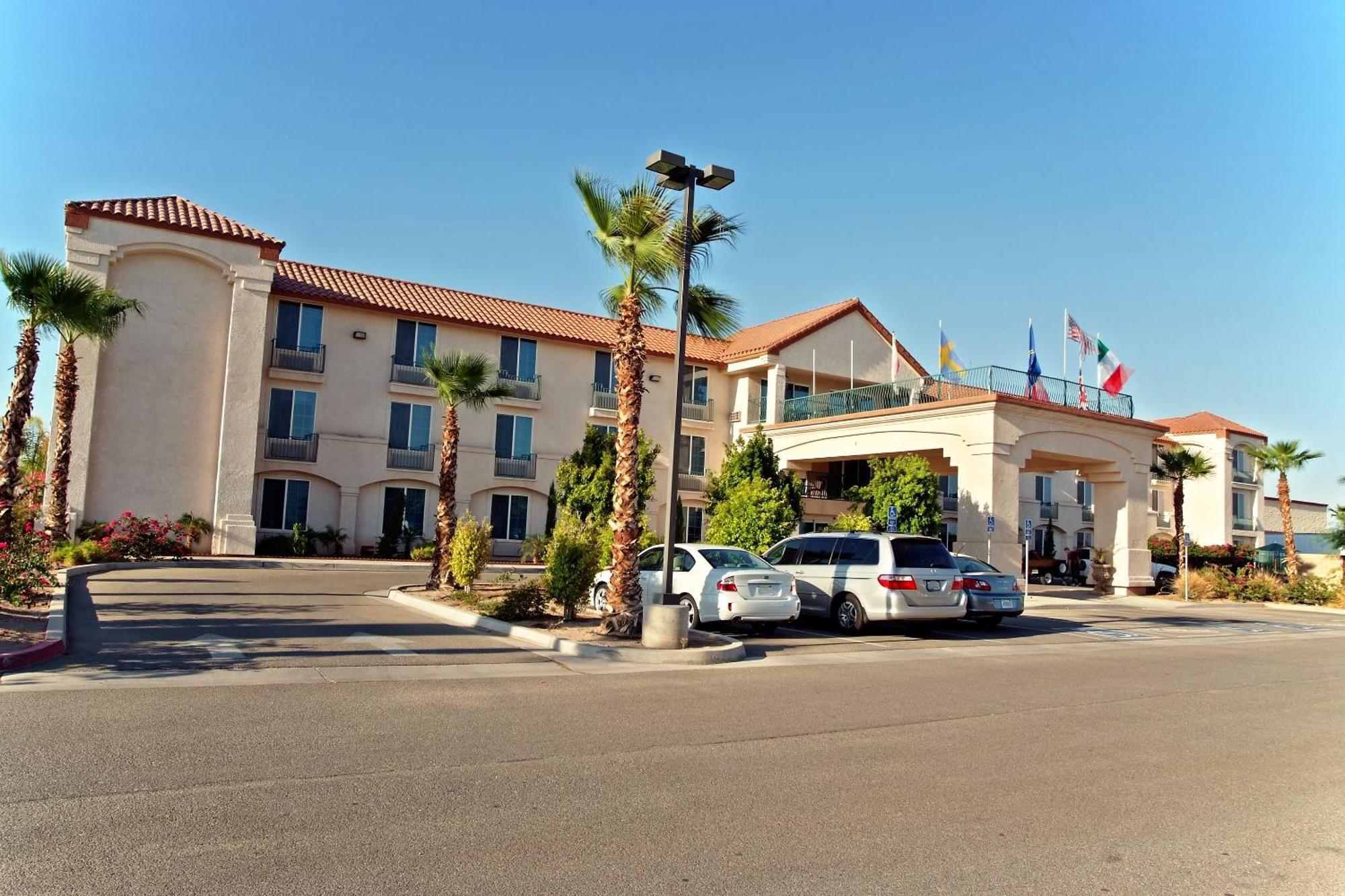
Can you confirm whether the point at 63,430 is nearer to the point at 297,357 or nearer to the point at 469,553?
the point at 297,357

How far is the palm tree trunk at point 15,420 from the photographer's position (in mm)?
15867

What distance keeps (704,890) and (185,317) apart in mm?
30657

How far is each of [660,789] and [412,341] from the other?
1213 inches

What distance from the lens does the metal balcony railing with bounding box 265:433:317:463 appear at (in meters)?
32.6

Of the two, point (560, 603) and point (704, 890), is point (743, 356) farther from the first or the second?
point (704, 890)

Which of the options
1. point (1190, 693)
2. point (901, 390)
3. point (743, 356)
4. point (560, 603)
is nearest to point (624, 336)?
point (560, 603)

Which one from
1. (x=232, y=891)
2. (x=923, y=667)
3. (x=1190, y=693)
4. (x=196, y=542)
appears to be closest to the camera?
(x=232, y=891)

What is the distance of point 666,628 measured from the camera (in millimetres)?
13602

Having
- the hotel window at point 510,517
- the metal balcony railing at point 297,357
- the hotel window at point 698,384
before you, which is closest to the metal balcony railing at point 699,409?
the hotel window at point 698,384

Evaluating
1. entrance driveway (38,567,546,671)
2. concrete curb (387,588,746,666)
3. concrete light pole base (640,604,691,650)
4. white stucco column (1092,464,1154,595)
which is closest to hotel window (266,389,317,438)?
entrance driveway (38,567,546,671)

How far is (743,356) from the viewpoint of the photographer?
3862 centimetres

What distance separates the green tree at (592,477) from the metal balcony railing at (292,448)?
8512mm

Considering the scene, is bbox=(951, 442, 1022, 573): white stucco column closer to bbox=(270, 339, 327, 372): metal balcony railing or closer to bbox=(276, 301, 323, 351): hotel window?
bbox=(270, 339, 327, 372): metal balcony railing

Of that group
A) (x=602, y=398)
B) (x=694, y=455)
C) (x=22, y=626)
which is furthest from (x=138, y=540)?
(x=694, y=455)
